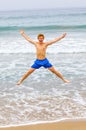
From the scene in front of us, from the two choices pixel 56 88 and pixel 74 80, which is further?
pixel 74 80

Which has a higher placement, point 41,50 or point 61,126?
point 41,50

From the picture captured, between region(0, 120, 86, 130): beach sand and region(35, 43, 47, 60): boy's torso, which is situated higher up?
region(35, 43, 47, 60): boy's torso

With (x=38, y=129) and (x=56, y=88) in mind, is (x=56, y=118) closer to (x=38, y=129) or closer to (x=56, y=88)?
(x=38, y=129)

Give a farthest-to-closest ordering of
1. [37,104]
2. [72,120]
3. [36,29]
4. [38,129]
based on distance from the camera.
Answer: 1. [36,29]
2. [37,104]
3. [72,120]
4. [38,129]

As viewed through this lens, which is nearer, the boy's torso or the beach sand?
the beach sand

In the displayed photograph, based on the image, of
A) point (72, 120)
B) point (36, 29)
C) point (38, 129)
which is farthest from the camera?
point (36, 29)

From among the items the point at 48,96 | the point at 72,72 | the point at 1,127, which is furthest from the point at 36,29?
the point at 1,127

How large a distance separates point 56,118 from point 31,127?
0.70 meters

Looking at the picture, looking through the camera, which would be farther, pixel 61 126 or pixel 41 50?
pixel 41 50

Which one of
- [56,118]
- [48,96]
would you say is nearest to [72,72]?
[48,96]

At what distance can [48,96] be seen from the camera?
728 centimetres

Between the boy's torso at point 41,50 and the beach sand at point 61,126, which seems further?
the boy's torso at point 41,50

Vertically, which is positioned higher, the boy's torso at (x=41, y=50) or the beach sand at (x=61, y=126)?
the boy's torso at (x=41, y=50)

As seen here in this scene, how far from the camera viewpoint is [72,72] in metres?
9.65
